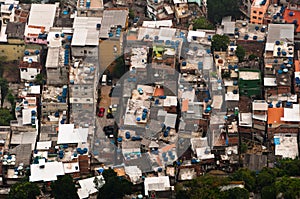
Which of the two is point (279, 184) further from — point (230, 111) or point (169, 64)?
point (169, 64)

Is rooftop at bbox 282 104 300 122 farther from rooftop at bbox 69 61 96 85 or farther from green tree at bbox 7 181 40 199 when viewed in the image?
green tree at bbox 7 181 40 199

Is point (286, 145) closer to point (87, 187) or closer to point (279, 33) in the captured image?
point (279, 33)

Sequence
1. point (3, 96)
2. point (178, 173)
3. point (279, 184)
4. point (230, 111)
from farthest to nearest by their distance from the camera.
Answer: point (3, 96) → point (230, 111) → point (178, 173) → point (279, 184)

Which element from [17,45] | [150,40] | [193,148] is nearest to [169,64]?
[150,40]

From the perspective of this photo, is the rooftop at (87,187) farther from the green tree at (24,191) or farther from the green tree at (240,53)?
the green tree at (240,53)

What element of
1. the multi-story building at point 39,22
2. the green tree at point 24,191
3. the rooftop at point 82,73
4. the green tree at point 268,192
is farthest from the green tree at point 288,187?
the multi-story building at point 39,22
